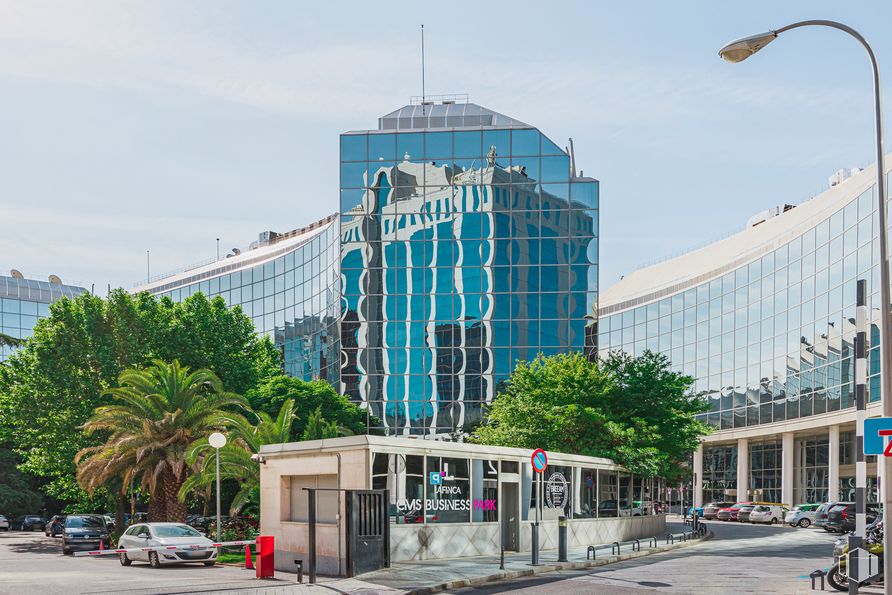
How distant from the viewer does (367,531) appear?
24172 millimetres

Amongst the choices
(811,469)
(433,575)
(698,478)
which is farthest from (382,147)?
(433,575)

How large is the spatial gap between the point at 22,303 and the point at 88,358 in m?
63.7

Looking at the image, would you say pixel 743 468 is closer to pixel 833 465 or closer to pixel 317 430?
pixel 833 465

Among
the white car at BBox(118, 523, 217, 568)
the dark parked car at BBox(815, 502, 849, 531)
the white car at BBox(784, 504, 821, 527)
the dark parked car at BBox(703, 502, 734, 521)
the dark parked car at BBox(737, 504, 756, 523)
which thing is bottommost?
the dark parked car at BBox(703, 502, 734, 521)

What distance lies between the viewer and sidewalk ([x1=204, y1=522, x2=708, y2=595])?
812 inches

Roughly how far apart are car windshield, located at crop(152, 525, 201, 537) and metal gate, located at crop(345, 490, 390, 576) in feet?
27.5

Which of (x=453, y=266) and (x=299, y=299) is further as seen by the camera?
(x=299, y=299)

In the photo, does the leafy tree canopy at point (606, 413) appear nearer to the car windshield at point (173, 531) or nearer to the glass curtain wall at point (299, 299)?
the car windshield at point (173, 531)

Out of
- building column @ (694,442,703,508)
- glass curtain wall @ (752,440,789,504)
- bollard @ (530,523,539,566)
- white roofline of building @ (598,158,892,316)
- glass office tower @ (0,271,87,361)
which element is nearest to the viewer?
bollard @ (530,523,539,566)

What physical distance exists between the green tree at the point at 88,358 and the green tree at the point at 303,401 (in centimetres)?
298

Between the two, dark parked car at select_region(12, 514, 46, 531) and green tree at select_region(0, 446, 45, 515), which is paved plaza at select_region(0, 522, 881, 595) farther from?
dark parked car at select_region(12, 514, 46, 531)

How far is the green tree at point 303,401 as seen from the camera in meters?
50.8

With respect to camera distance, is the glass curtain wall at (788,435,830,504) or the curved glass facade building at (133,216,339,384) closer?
the curved glass facade building at (133,216,339,384)


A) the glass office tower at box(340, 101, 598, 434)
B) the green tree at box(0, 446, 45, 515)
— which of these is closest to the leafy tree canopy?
the glass office tower at box(340, 101, 598, 434)
